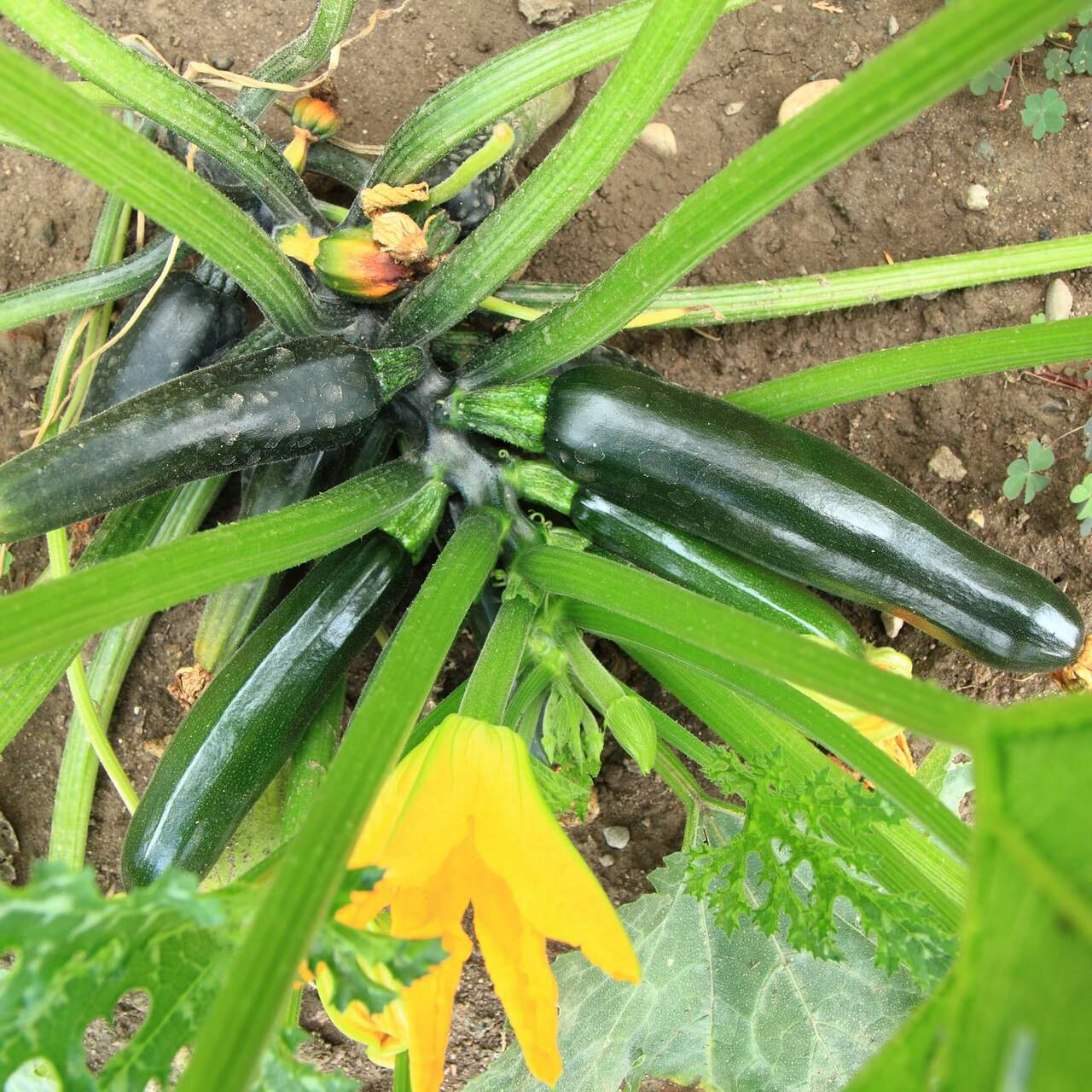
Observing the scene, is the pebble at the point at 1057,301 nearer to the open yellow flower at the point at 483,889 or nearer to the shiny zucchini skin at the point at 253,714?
the shiny zucchini skin at the point at 253,714

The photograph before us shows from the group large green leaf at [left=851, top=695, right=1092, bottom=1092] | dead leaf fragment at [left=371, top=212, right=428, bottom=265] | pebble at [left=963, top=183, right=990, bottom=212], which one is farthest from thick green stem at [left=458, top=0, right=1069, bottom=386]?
pebble at [left=963, top=183, right=990, bottom=212]

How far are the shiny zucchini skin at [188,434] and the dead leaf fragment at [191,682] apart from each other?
2.14ft

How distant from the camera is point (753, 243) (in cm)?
255

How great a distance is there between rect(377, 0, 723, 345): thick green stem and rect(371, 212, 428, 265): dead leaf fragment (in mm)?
60

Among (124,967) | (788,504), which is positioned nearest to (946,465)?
(788,504)

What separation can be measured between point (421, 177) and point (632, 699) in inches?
47.3

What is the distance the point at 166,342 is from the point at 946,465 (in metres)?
1.85

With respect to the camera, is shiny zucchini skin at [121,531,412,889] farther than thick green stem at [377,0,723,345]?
Yes

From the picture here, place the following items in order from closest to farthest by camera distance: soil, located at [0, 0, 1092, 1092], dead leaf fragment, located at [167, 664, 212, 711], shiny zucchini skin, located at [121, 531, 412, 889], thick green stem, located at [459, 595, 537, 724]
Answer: thick green stem, located at [459, 595, 537, 724] < shiny zucchini skin, located at [121, 531, 412, 889] < dead leaf fragment, located at [167, 664, 212, 711] < soil, located at [0, 0, 1092, 1092]

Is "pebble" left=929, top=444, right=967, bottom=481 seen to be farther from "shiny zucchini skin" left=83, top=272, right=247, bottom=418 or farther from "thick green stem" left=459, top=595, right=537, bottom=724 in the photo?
"shiny zucchini skin" left=83, top=272, right=247, bottom=418

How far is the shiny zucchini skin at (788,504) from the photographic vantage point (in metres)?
1.80

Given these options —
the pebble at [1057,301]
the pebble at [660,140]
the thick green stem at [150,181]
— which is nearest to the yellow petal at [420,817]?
the thick green stem at [150,181]

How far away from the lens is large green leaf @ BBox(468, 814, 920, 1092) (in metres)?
1.95

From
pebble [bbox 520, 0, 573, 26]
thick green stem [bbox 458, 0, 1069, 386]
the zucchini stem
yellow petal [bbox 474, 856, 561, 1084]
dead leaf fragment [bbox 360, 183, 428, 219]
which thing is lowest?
yellow petal [bbox 474, 856, 561, 1084]
